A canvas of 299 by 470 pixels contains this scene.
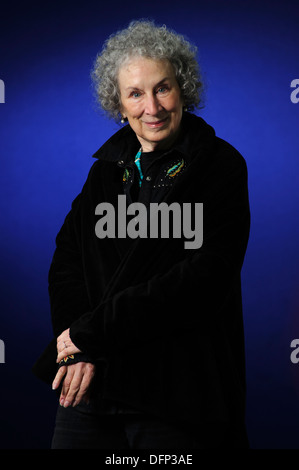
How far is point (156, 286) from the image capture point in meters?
1.25

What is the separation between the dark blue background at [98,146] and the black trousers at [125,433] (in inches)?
50.8

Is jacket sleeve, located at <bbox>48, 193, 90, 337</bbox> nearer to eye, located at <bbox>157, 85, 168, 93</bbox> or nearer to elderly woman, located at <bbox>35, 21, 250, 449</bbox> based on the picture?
elderly woman, located at <bbox>35, 21, 250, 449</bbox>

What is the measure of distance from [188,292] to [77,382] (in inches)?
11.8

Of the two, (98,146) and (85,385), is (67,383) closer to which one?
(85,385)

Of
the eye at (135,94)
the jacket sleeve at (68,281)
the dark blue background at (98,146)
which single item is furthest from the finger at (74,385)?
the dark blue background at (98,146)

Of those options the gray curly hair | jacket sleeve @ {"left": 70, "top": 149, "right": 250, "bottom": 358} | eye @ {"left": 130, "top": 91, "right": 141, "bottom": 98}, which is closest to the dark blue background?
the gray curly hair

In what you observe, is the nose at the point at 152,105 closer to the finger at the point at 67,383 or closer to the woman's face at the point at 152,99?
the woman's face at the point at 152,99

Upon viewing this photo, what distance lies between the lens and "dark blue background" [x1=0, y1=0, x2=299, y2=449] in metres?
2.52

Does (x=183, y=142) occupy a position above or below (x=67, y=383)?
above

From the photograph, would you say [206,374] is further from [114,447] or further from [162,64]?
[162,64]

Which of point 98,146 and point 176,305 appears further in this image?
point 98,146

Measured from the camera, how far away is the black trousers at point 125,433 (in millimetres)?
1277

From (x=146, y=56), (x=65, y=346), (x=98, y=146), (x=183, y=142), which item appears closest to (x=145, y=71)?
(x=146, y=56)

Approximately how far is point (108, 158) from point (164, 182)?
180 millimetres
